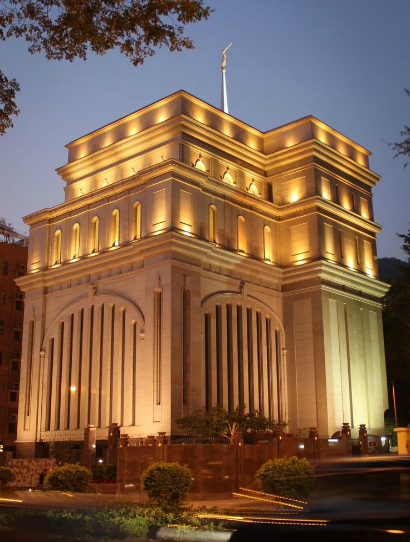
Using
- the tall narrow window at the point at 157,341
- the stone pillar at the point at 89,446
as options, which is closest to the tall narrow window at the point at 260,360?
the tall narrow window at the point at 157,341

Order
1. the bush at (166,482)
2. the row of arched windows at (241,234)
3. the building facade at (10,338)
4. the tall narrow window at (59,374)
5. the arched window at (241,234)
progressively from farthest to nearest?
1. the building facade at (10,338)
2. the arched window at (241,234)
3. the tall narrow window at (59,374)
4. the row of arched windows at (241,234)
5. the bush at (166,482)

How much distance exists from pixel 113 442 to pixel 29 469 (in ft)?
19.3

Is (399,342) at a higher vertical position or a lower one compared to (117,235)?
lower

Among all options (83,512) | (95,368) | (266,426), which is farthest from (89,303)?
(83,512)

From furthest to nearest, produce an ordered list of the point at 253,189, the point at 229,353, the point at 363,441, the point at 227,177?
the point at 253,189 < the point at 227,177 < the point at 229,353 < the point at 363,441

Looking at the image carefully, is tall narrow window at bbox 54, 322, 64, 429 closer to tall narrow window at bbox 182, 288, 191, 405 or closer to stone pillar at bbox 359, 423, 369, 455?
tall narrow window at bbox 182, 288, 191, 405

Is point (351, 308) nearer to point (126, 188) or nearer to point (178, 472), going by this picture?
point (126, 188)

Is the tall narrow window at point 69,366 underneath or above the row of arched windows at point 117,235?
underneath

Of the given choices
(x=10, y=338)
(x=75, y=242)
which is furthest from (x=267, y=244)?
(x=10, y=338)

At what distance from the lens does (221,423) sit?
33.4 metres

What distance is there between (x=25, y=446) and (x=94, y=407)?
21.4ft

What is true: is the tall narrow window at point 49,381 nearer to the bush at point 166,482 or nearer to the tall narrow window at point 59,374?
the tall narrow window at point 59,374

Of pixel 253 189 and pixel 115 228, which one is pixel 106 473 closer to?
pixel 115 228

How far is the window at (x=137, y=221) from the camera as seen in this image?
39.3 m
